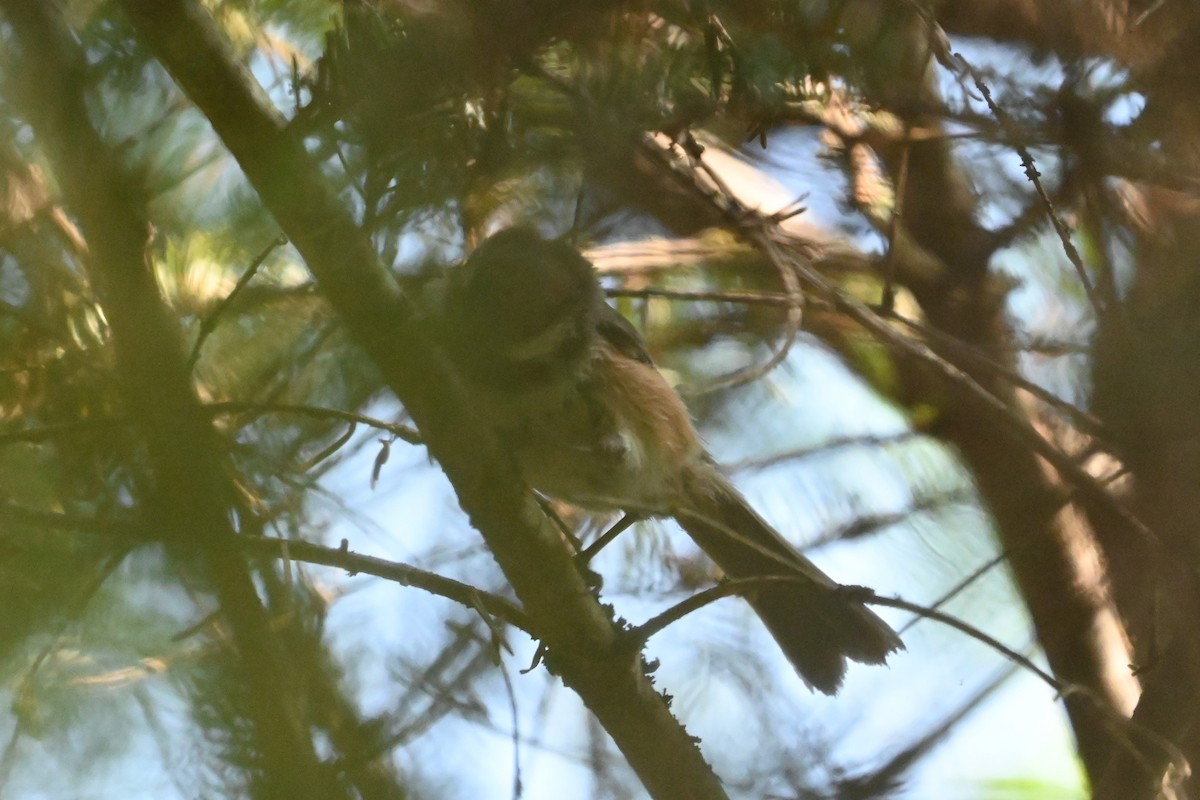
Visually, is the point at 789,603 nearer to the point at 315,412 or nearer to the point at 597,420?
the point at 597,420

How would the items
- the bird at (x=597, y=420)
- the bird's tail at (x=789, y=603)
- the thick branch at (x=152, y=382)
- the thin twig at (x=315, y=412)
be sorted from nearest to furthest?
the thick branch at (x=152, y=382) < the thin twig at (x=315, y=412) < the bird at (x=597, y=420) < the bird's tail at (x=789, y=603)

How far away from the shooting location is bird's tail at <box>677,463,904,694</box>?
2.97 meters

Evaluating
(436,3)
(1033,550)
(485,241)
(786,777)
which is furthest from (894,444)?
(436,3)

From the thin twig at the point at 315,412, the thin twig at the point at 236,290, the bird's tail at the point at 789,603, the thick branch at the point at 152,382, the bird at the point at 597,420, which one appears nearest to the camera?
the thick branch at the point at 152,382

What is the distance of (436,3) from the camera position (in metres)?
1.79

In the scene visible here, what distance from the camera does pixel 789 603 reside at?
3.14 meters

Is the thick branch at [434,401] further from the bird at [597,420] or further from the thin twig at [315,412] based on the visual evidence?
the bird at [597,420]

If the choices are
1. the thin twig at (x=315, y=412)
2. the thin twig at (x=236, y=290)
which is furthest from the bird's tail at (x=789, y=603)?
the thin twig at (x=236, y=290)

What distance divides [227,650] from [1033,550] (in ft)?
7.16

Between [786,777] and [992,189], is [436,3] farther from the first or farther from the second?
[786,777]

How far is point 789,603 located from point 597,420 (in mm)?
835

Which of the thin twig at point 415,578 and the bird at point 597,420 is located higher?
the bird at point 597,420

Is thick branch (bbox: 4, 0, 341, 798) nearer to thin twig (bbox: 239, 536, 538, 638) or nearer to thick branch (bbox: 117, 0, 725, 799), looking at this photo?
thick branch (bbox: 117, 0, 725, 799)

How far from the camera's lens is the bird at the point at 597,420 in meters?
2.54
